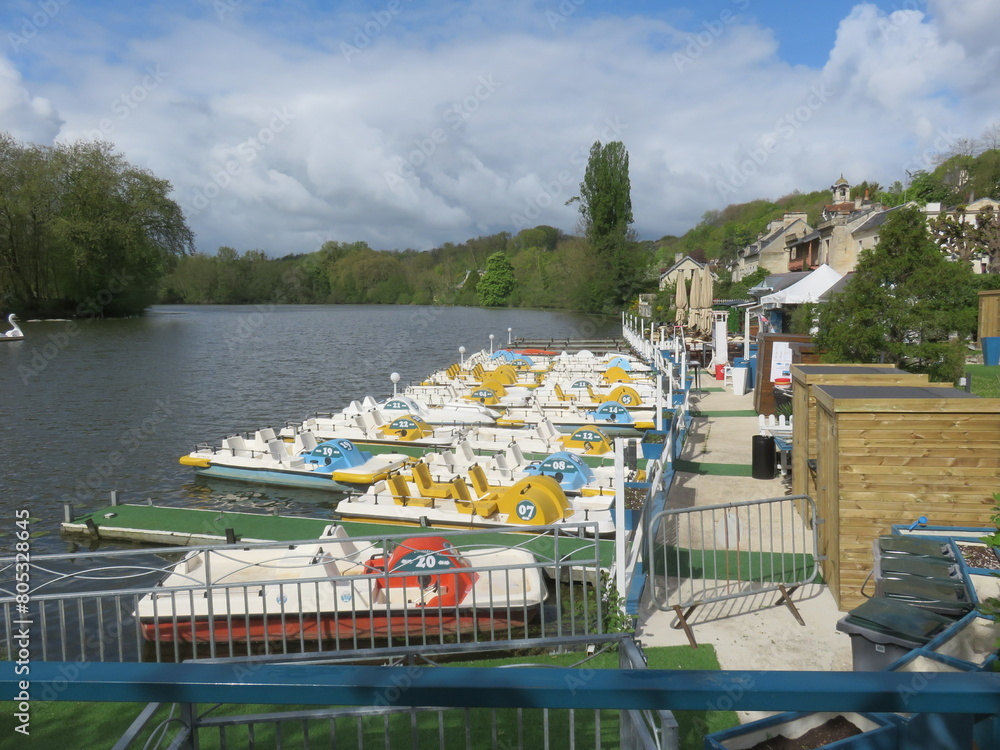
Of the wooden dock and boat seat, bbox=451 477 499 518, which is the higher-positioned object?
boat seat, bbox=451 477 499 518

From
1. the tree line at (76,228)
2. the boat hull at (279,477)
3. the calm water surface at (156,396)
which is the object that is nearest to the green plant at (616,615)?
the boat hull at (279,477)

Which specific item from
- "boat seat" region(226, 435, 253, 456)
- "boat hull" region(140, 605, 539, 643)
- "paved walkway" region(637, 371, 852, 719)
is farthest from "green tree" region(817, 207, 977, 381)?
"boat seat" region(226, 435, 253, 456)

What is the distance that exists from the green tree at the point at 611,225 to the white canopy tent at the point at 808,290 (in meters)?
59.5

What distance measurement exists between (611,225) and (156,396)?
66.1 m

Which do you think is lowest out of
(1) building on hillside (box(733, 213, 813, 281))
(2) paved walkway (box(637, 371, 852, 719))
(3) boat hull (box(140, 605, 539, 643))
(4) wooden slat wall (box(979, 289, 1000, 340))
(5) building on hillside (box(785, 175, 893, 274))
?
(3) boat hull (box(140, 605, 539, 643))

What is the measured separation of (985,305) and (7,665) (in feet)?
95.8

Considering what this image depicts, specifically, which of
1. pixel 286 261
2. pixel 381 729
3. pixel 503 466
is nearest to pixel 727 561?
pixel 381 729

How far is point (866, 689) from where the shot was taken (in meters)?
1.48

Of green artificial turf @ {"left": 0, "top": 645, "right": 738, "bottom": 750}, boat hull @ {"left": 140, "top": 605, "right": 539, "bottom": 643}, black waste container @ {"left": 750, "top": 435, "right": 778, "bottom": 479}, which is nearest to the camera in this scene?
green artificial turf @ {"left": 0, "top": 645, "right": 738, "bottom": 750}

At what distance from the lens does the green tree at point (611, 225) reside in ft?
278

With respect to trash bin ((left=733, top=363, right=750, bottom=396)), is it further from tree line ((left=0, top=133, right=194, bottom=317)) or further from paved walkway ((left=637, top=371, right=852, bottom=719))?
tree line ((left=0, top=133, right=194, bottom=317))

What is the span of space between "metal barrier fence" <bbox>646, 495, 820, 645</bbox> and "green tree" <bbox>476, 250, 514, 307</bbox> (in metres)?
118

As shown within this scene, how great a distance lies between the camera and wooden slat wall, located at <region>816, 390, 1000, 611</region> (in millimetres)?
7586

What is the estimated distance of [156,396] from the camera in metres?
31.2
